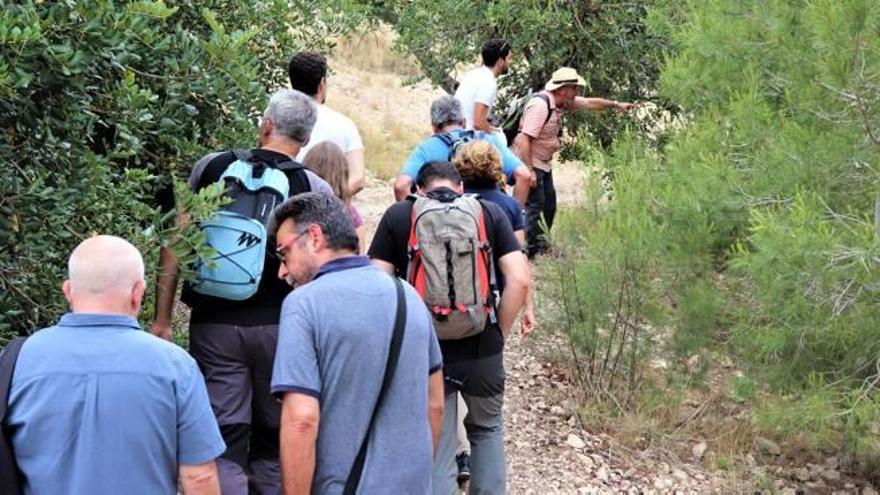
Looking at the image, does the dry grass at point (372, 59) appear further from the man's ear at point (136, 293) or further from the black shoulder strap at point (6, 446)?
the black shoulder strap at point (6, 446)

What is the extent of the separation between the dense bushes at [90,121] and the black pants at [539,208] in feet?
14.5

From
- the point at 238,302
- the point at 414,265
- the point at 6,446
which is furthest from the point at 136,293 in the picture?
the point at 414,265

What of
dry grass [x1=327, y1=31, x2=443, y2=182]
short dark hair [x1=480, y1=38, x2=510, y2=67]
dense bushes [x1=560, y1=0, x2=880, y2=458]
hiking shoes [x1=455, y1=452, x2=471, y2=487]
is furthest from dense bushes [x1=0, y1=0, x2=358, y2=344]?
dry grass [x1=327, y1=31, x2=443, y2=182]

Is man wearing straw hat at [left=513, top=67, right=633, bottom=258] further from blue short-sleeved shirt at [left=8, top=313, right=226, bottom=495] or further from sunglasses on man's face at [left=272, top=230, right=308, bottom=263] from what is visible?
blue short-sleeved shirt at [left=8, top=313, right=226, bottom=495]

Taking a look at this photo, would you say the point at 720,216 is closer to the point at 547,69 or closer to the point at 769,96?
the point at 769,96

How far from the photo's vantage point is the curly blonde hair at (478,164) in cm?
483

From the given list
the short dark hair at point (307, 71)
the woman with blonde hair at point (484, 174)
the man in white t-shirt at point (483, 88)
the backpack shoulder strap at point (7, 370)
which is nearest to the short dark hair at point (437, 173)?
the woman with blonde hair at point (484, 174)

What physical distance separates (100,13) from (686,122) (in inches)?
193

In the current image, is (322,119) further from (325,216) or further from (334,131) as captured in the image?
(325,216)

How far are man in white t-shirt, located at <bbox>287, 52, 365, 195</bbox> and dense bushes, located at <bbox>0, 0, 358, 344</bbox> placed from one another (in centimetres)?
73

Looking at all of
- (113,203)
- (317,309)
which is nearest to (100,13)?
(113,203)

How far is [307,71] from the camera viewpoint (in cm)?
483

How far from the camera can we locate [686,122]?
289 inches

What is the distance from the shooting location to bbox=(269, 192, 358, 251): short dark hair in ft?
10.2
